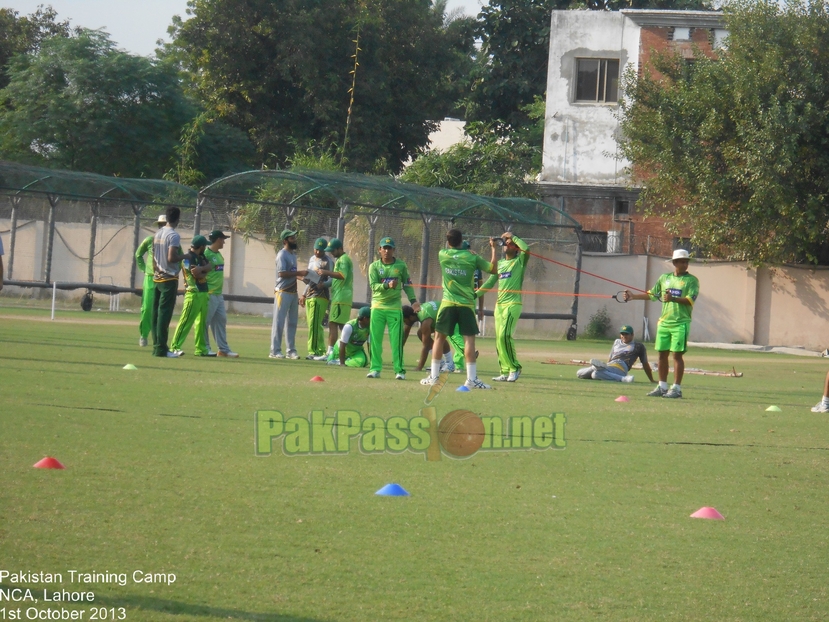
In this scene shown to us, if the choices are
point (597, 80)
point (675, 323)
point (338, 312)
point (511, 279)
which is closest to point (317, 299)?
point (338, 312)

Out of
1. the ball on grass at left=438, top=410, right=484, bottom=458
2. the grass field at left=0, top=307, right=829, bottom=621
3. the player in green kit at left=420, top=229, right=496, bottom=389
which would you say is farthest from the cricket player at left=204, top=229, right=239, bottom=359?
the ball on grass at left=438, top=410, right=484, bottom=458

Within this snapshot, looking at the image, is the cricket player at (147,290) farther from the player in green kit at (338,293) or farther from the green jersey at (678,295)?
the green jersey at (678,295)

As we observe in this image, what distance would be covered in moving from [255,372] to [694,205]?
18.2m

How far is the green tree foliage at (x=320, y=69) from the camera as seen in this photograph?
4022 cm

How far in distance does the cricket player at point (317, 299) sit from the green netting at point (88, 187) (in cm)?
1059

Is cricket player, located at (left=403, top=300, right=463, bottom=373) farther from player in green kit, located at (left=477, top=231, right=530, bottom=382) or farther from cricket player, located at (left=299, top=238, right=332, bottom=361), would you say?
cricket player, located at (left=299, top=238, right=332, bottom=361)

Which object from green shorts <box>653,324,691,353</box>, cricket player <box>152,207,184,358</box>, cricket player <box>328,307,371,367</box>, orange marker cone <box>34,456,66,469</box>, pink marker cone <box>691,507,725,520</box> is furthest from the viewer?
cricket player <box>328,307,371,367</box>

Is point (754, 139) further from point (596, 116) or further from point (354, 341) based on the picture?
point (354, 341)

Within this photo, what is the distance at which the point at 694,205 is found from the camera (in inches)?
1137

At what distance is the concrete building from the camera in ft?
119

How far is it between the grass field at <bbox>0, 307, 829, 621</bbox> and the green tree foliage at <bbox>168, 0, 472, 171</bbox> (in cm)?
3061

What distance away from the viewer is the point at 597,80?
123 feet

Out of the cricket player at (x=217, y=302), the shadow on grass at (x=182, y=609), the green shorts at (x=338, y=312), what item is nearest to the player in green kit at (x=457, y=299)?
the green shorts at (x=338, y=312)

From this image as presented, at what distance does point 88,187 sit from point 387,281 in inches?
661
